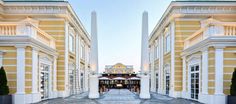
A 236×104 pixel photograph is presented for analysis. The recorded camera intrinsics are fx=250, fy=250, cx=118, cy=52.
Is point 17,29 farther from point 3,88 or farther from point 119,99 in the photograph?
point 119,99

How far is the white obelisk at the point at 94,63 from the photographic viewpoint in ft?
54.4

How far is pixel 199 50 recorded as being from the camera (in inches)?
525

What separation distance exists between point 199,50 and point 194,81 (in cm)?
241

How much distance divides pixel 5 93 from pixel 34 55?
240cm

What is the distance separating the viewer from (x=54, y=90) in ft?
54.9

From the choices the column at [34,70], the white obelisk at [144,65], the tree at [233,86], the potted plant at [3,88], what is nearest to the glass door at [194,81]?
the white obelisk at [144,65]

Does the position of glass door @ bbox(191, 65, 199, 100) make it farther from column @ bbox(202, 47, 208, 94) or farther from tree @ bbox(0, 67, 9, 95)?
tree @ bbox(0, 67, 9, 95)

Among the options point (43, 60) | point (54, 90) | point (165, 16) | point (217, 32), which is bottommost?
point (54, 90)

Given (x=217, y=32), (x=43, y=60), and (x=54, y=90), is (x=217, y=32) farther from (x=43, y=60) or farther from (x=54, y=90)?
(x=54, y=90)

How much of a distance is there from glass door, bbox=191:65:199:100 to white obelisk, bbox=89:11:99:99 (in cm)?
610

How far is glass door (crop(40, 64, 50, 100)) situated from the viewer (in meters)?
14.6

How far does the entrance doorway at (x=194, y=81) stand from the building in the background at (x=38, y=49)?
28.3 ft

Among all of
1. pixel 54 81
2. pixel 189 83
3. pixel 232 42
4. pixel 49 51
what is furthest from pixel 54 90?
pixel 232 42

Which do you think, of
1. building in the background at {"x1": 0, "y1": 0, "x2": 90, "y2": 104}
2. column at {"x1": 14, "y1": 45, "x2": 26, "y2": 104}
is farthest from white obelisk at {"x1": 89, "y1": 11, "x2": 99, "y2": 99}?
column at {"x1": 14, "y1": 45, "x2": 26, "y2": 104}
